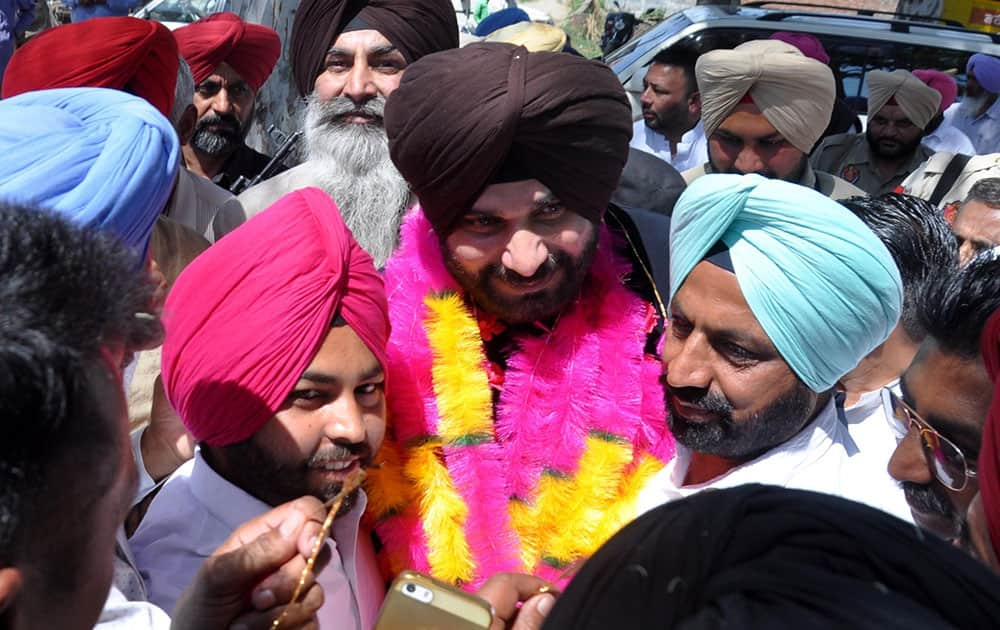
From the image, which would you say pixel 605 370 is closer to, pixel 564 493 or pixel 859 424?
pixel 564 493

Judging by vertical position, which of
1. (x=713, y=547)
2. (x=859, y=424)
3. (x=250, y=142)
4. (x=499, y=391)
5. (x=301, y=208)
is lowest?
(x=250, y=142)

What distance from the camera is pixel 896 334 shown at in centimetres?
274

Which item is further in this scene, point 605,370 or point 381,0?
point 381,0

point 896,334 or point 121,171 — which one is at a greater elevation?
point 121,171

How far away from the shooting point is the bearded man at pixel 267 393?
6.42 ft

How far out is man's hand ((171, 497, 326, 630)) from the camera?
1.49m

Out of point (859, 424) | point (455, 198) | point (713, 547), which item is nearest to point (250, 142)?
point (455, 198)

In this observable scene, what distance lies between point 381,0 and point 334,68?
32cm

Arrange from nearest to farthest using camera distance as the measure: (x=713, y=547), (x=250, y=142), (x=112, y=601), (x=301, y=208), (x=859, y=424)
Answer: (x=713, y=547)
(x=112, y=601)
(x=301, y=208)
(x=859, y=424)
(x=250, y=142)

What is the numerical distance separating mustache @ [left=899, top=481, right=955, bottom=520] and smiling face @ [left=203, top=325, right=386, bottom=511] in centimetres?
113

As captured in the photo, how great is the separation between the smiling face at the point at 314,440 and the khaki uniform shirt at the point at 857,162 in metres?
5.36

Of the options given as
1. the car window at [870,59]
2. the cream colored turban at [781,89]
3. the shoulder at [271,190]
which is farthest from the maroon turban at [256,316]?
the car window at [870,59]

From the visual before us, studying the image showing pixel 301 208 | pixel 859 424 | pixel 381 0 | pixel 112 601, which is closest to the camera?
pixel 112 601

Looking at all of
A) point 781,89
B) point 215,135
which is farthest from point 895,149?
point 215,135
